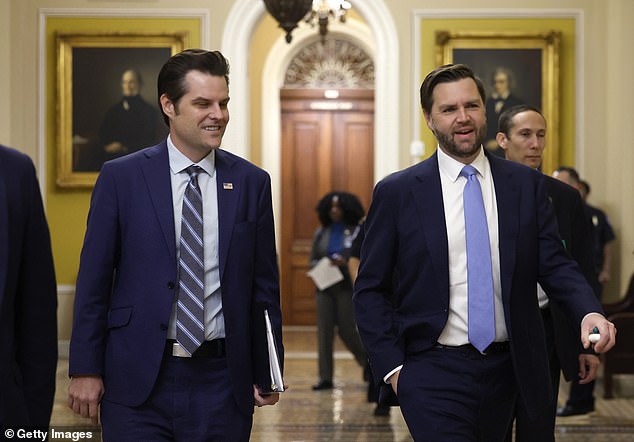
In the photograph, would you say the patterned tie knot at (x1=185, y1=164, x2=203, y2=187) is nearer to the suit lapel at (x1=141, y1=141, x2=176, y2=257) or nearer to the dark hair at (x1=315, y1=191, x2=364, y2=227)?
the suit lapel at (x1=141, y1=141, x2=176, y2=257)

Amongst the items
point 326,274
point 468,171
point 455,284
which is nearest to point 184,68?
point 468,171

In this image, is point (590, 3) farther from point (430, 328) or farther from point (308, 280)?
point (430, 328)

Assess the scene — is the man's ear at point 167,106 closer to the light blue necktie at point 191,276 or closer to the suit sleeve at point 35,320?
the light blue necktie at point 191,276

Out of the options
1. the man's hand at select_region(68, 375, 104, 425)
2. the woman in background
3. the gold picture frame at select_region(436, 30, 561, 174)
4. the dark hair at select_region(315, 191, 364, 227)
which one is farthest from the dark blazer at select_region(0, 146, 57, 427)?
the gold picture frame at select_region(436, 30, 561, 174)

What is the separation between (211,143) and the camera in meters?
3.35

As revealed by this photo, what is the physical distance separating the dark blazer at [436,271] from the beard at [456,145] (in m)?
0.09

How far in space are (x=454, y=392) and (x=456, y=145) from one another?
801 millimetres

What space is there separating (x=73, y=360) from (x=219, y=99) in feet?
2.98

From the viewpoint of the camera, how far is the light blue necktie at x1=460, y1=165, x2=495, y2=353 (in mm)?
3426

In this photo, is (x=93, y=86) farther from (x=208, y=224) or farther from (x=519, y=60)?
(x=208, y=224)

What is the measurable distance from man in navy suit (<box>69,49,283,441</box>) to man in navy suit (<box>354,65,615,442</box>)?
16.8 inches

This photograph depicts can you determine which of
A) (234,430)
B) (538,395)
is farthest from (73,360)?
(538,395)

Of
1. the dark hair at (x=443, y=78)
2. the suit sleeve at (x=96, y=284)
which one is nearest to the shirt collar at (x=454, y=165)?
the dark hair at (x=443, y=78)

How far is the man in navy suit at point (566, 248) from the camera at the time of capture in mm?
4312
